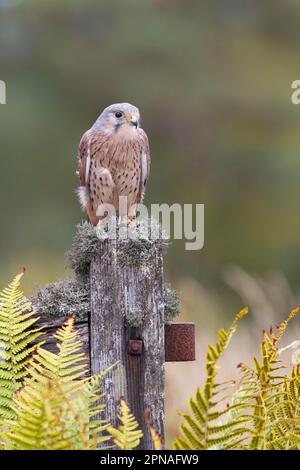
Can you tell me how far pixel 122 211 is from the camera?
4668 millimetres

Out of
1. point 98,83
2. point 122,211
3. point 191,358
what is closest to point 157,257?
point 191,358

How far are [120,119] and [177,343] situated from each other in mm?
2570

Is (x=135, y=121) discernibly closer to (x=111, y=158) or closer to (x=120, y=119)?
(x=120, y=119)

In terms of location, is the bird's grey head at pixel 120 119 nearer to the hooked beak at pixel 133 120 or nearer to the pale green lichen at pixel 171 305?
the hooked beak at pixel 133 120

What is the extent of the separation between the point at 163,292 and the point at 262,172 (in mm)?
12761

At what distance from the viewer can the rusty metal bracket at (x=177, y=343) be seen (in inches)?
85.7

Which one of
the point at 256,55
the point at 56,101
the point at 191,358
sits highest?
the point at 256,55

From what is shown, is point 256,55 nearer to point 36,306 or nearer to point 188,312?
point 188,312

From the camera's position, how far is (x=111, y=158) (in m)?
4.61

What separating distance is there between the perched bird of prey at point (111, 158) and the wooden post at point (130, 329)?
97.3 inches

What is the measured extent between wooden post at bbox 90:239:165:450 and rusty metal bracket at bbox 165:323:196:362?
0.07m

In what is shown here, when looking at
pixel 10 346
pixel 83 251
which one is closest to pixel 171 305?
pixel 83 251

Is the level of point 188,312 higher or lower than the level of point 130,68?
lower

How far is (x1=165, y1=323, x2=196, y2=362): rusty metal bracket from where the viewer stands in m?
2.18
